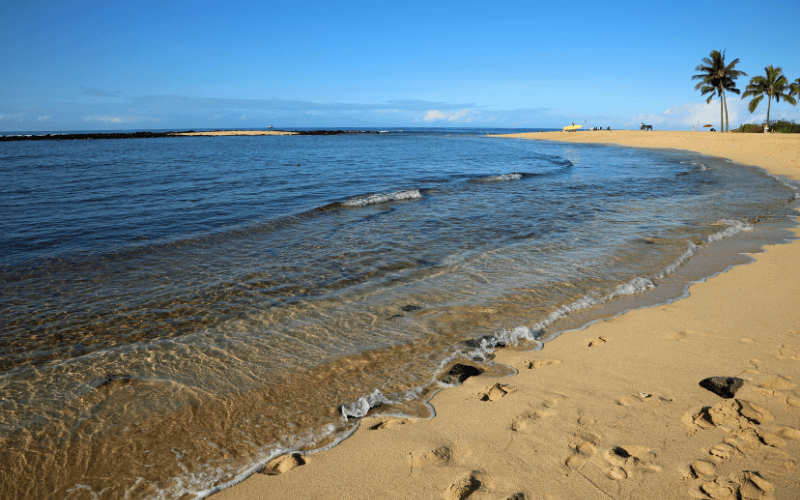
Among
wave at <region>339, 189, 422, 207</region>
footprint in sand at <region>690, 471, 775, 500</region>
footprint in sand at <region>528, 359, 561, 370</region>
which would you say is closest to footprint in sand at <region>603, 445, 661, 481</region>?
footprint in sand at <region>690, 471, 775, 500</region>

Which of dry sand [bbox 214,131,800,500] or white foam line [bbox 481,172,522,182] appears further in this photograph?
white foam line [bbox 481,172,522,182]

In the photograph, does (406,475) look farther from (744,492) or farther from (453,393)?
(744,492)

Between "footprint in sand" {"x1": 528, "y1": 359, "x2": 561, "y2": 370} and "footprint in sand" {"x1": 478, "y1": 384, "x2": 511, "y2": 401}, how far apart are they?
50cm

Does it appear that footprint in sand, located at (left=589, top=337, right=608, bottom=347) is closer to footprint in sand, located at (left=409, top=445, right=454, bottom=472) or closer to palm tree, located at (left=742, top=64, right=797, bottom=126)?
footprint in sand, located at (left=409, top=445, right=454, bottom=472)

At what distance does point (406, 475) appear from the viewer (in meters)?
2.71

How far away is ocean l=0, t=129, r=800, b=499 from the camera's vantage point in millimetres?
3211

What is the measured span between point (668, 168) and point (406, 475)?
84.3 ft

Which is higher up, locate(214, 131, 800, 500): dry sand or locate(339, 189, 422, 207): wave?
locate(339, 189, 422, 207): wave

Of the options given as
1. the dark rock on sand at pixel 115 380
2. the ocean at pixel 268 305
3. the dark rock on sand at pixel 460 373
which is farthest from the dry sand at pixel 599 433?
the dark rock on sand at pixel 115 380

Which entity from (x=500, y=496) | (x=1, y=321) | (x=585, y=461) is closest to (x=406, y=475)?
(x=500, y=496)

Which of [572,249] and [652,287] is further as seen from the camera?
[572,249]

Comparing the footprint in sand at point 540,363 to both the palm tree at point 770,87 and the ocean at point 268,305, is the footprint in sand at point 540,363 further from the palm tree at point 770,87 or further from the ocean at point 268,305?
the palm tree at point 770,87

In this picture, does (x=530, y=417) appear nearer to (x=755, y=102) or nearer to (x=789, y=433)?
(x=789, y=433)

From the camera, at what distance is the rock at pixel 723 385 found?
11.0ft
